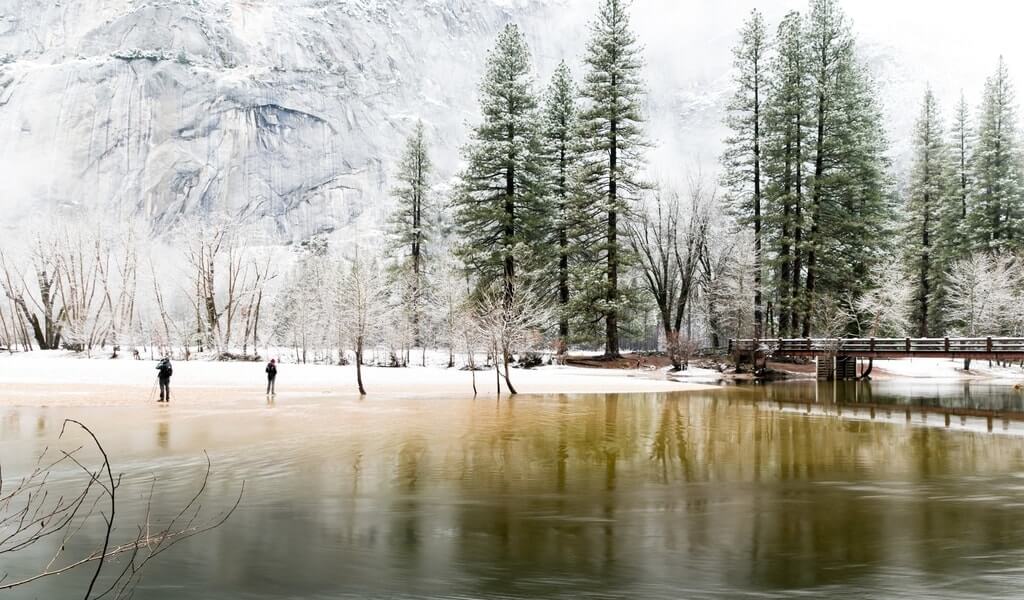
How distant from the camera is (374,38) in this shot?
156m

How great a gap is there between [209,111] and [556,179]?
337 ft

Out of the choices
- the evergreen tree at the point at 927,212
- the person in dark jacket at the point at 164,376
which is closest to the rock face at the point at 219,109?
the evergreen tree at the point at 927,212

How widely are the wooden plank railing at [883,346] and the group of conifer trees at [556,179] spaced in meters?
8.73

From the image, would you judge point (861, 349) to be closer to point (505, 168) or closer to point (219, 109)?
point (505, 168)

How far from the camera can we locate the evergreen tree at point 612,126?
42.1 meters

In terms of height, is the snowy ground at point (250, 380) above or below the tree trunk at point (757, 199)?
below

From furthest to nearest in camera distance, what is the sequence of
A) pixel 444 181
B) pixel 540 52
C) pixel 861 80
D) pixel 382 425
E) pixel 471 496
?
pixel 540 52
pixel 444 181
pixel 861 80
pixel 382 425
pixel 471 496

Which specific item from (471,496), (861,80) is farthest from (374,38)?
(471,496)

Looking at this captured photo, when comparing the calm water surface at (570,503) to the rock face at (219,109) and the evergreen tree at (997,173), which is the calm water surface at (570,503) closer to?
the evergreen tree at (997,173)

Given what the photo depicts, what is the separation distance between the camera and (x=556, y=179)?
4675 centimetres

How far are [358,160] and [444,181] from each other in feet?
58.8

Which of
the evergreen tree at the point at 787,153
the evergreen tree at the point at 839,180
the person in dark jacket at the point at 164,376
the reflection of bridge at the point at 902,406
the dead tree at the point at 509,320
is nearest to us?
the reflection of bridge at the point at 902,406

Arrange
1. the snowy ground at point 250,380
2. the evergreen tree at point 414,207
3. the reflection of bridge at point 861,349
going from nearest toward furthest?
the snowy ground at point 250,380
the reflection of bridge at point 861,349
the evergreen tree at point 414,207

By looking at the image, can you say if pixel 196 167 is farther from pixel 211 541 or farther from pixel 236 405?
pixel 211 541
